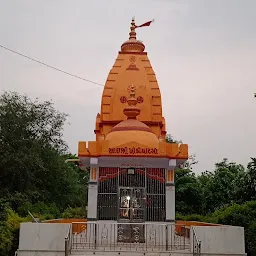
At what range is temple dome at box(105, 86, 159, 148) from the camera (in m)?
15.3

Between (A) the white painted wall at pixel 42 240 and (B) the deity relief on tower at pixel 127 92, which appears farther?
(B) the deity relief on tower at pixel 127 92

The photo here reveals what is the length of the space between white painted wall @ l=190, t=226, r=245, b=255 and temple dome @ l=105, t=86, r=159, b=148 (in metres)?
3.95

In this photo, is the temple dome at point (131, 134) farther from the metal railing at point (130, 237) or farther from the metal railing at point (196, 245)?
the metal railing at point (196, 245)

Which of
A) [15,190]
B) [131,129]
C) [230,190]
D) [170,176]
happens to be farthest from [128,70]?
[230,190]

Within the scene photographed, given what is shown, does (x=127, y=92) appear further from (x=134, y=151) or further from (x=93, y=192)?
(x=93, y=192)

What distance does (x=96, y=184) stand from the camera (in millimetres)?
15273

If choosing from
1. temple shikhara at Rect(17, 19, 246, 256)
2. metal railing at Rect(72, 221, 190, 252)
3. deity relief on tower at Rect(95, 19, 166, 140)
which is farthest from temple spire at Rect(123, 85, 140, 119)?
metal railing at Rect(72, 221, 190, 252)

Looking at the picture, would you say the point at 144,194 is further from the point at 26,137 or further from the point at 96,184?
the point at 26,137

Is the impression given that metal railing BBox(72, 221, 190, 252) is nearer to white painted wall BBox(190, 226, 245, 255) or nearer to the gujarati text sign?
white painted wall BBox(190, 226, 245, 255)

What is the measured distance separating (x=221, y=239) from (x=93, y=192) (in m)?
4.91

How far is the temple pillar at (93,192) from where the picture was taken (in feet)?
49.3

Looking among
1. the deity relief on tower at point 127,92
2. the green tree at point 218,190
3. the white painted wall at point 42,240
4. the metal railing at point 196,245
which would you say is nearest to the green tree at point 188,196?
the green tree at point 218,190

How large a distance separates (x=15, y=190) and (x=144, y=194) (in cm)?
1355

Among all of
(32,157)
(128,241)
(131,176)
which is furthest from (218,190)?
(128,241)
